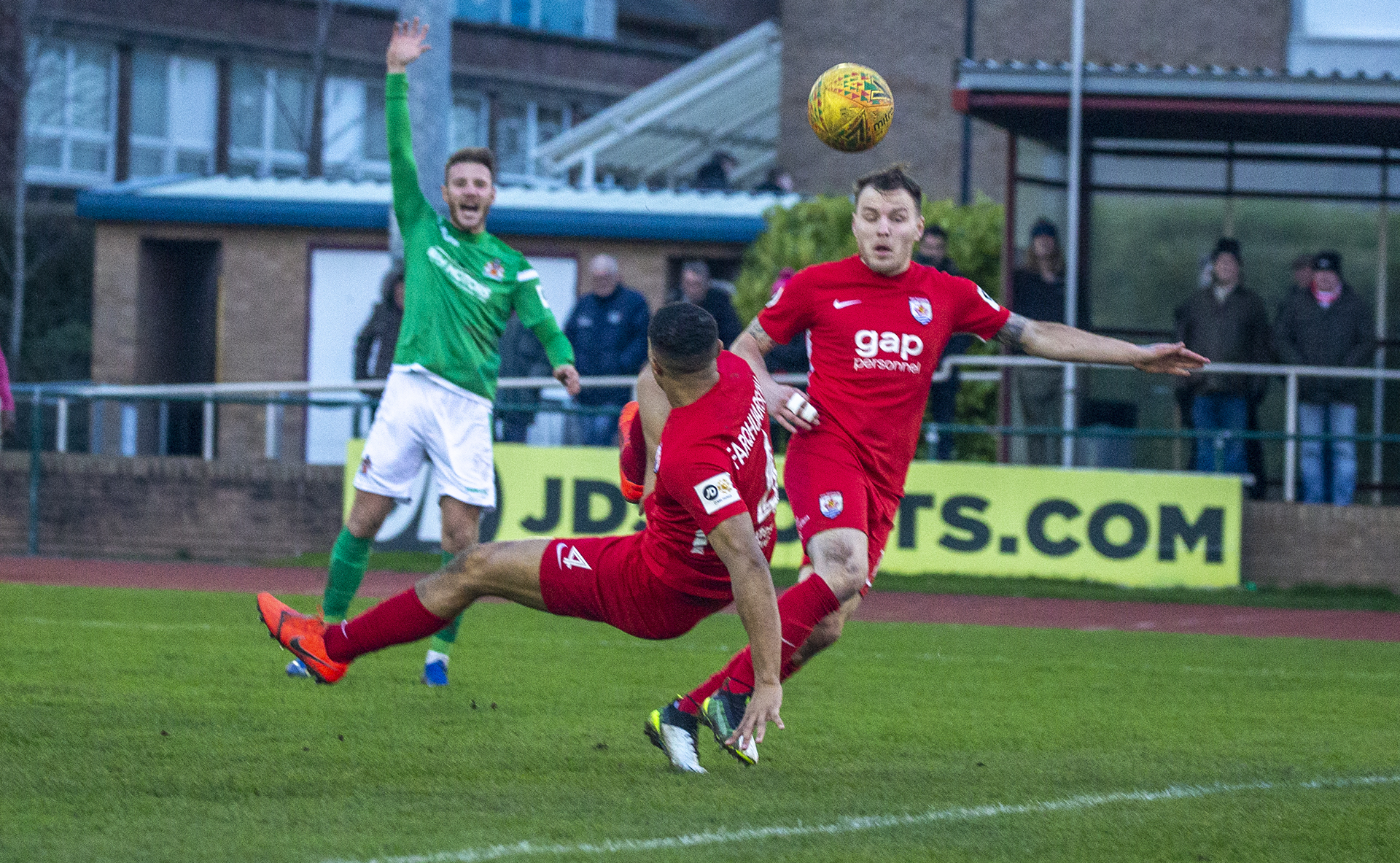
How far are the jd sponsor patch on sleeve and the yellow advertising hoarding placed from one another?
8.41 meters

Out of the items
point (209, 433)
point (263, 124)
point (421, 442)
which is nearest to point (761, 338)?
point (421, 442)

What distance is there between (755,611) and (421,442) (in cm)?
308

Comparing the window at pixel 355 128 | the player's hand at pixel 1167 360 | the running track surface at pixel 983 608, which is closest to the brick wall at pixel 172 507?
the running track surface at pixel 983 608

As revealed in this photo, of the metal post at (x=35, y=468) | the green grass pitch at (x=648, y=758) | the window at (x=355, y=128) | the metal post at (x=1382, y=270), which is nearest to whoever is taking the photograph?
the green grass pitch at (x=648, y=758)

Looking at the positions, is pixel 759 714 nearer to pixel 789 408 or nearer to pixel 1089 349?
pixel 789 408

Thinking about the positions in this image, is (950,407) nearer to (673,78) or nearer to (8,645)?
(8,645)

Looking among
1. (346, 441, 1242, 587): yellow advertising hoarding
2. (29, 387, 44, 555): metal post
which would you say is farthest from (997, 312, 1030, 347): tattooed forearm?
(29, 387, 44, 555): metal post

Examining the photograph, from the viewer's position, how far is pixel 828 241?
18.0m

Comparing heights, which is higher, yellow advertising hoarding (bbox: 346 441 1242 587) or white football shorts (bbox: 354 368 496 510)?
white football shorts (bbox: 354 368 496 510)

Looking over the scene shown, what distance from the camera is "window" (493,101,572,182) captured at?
3850cm

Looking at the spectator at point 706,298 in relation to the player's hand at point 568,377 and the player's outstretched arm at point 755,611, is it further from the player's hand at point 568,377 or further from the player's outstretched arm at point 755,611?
the player's outstretched arm at point 755,611

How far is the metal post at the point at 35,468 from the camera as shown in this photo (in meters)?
15.5

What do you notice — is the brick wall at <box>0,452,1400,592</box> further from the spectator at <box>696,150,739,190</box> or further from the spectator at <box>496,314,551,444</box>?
the spectator at <box>696,150,739,190</box>

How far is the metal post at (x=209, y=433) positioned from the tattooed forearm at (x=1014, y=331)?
33.7 ft
